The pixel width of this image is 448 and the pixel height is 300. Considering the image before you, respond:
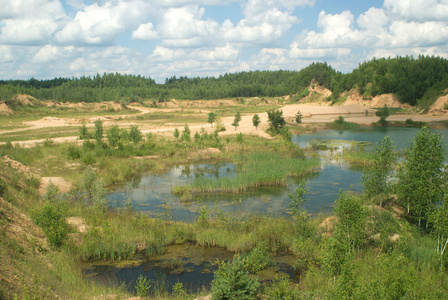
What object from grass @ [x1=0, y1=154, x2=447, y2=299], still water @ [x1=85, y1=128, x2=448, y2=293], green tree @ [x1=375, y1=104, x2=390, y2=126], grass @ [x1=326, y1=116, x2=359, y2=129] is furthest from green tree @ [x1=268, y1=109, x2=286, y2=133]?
grass @ [x1=0, y1=154, x2=447, y2=299]

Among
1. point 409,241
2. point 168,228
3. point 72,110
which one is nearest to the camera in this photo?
point 409,241

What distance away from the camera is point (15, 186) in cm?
1842

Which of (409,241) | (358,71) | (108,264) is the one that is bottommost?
(108,264)

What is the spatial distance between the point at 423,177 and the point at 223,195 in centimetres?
1123

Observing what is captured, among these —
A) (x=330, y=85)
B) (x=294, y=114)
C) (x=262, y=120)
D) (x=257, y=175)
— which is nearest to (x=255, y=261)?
(x=257, y=175)

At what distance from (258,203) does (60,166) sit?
1611 cm

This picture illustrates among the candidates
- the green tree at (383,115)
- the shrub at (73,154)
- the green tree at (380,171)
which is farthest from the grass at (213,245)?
the green tree at (383,115)

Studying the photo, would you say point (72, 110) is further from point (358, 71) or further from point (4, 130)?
point (358, 71)

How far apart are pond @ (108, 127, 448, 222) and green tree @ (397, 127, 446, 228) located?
2.61 ft

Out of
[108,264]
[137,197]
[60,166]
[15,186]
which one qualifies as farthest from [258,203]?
[60,166]

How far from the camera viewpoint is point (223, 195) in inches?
838

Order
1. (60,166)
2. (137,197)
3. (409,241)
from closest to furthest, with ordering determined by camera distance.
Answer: (409,241) → (137,197) → (60,166)

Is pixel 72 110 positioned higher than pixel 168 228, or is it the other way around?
pixel 72 110

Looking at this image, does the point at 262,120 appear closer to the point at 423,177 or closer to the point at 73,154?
the point at 73,154
